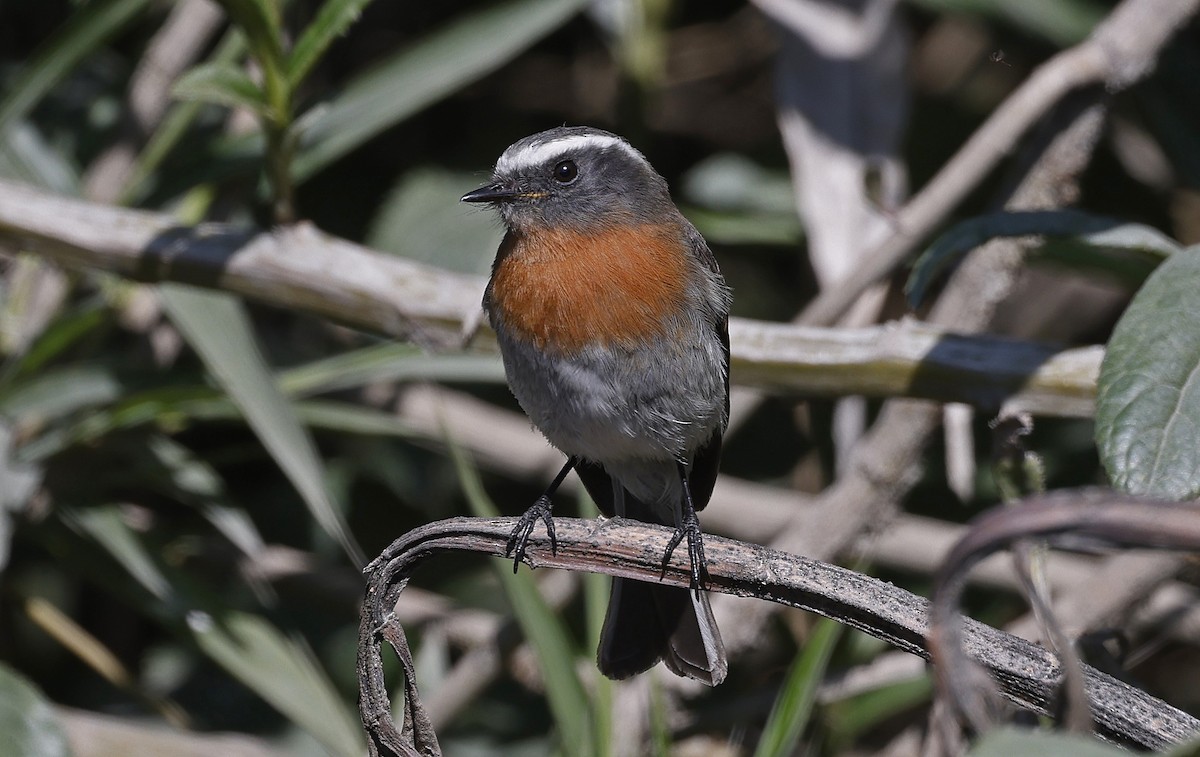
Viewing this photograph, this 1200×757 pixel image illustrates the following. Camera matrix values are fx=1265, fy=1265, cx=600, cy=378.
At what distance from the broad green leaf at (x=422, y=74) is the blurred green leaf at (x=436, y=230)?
1.92 feet

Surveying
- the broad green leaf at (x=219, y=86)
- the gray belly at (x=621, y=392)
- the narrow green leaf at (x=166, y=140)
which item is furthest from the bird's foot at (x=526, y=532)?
the narrow green leaf at (x=166, y=140)

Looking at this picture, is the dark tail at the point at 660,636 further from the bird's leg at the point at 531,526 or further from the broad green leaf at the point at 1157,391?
the broad green leaf at the point at 1157,391

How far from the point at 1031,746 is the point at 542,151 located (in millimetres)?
2304

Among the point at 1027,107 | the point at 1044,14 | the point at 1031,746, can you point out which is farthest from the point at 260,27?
the point at 1044,14

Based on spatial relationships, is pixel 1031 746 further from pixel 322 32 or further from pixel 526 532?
pixel 322 32

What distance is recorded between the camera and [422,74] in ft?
11.6

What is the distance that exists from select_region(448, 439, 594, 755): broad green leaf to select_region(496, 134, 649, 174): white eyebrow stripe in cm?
73

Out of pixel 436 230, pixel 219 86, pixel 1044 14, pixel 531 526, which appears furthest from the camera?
pixel 436 230

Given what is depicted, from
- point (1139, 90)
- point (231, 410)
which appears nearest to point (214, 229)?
point (231, 410)

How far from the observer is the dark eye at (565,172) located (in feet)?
10.2

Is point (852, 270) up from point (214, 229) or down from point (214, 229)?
up

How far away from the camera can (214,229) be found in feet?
10.1

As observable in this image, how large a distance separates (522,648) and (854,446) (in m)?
1.09

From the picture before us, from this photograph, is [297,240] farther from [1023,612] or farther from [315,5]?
[1023,612]
